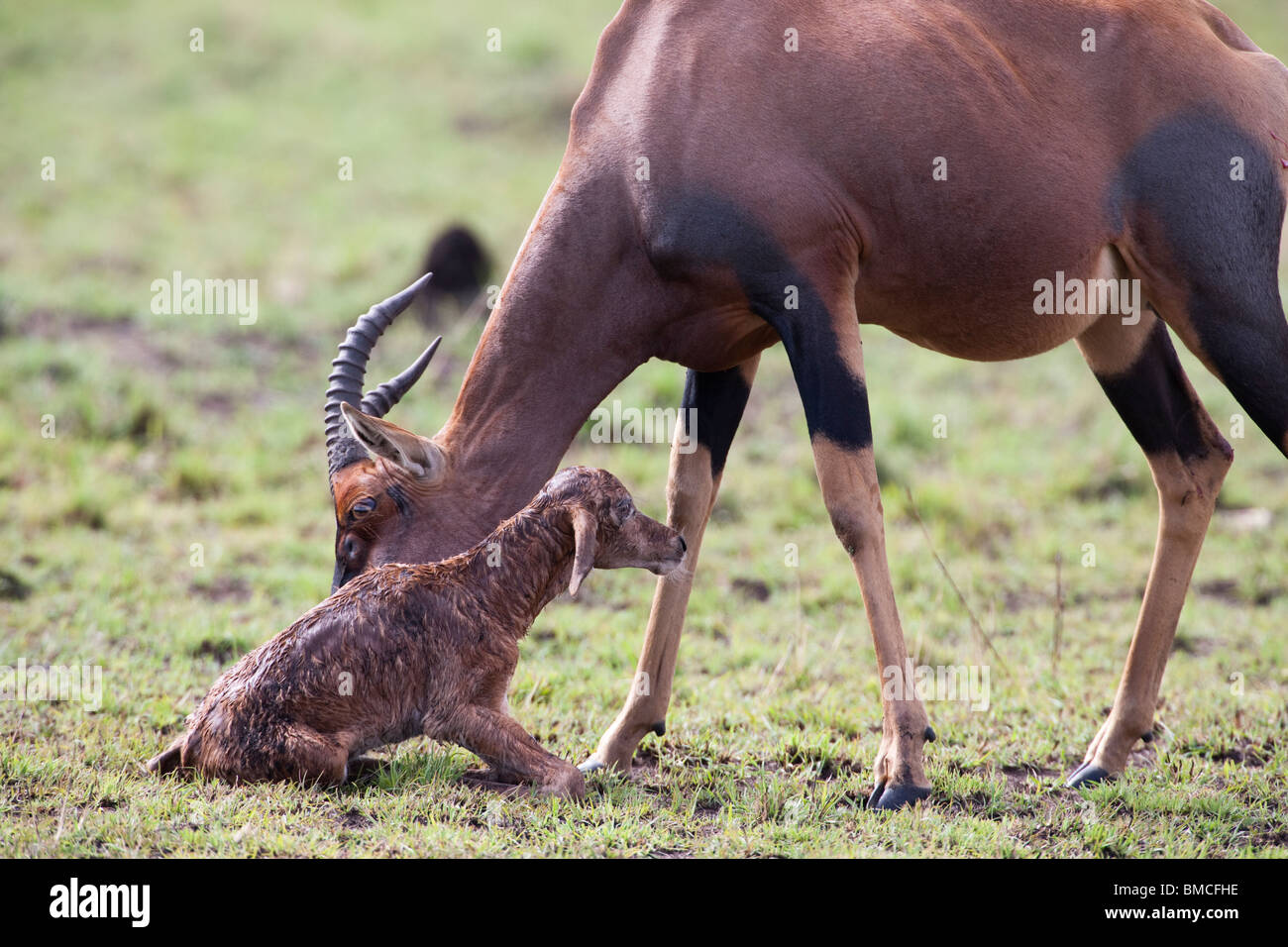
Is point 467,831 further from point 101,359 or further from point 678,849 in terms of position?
point 101,359

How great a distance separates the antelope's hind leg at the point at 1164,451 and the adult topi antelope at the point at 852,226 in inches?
19.2

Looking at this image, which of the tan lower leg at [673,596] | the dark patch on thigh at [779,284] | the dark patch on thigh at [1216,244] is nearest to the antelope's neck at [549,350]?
the dark patch on thigh at [779,284]

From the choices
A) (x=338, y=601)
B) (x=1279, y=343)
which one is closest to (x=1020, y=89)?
(x=1279, y=343)

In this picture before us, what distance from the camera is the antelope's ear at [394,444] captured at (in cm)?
563

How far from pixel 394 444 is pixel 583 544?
0.87 meters

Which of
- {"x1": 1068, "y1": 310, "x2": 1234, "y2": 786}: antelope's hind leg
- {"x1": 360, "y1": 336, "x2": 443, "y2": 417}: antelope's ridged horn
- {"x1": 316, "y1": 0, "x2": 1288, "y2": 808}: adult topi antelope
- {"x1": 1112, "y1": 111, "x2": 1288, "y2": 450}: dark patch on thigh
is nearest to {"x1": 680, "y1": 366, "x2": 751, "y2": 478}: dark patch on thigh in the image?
{"x1": 316, "y1": 0, "x2": 1288, "y2": 808}: adult topi antelope

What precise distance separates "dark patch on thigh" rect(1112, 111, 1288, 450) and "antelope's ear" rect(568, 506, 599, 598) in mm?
2672

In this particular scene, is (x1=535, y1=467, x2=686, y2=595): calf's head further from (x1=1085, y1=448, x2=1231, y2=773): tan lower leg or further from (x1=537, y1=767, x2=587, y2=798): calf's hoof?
(x1=1085, y1=448, x2=1231, y2=773): tan lower leg

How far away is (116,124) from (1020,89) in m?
16.7

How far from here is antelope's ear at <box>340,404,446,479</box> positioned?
5629 mm

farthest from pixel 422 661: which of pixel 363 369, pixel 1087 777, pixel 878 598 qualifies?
pixel 1087 777

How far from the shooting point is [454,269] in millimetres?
14188

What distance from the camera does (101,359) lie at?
12.5 m

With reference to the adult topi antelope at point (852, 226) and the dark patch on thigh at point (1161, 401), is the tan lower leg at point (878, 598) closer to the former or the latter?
the adult topi antelope at point (852, 226)
